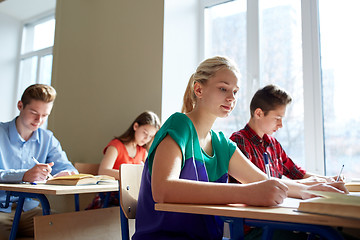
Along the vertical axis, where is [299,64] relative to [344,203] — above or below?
above

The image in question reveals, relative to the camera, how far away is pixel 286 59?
265 centimetres

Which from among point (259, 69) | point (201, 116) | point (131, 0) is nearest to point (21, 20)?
point (131, 0)

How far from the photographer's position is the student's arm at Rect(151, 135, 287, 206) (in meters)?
0.87

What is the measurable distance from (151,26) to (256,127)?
1.49m

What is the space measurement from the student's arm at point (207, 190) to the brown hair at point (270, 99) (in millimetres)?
1003

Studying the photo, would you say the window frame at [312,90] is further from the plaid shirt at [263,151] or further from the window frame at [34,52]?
the window frame at [34,52]

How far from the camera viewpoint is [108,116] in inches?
124

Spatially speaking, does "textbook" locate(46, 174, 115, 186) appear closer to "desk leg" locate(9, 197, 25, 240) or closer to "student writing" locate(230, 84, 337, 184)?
"desk leg" locate(9, 197, 25, 240)

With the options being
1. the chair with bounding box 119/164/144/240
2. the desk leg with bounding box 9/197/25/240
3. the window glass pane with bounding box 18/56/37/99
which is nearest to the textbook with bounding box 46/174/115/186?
the desk leg with bounding box 9/197/25/240

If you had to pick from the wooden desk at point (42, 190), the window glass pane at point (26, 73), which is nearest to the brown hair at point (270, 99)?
the wooden desk at point (42, 190)

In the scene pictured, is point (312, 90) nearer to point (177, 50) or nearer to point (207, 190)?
point (177, 50)

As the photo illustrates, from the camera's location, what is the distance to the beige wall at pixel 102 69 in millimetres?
2896

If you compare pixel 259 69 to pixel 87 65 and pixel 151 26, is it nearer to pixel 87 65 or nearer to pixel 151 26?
pixel 151 26

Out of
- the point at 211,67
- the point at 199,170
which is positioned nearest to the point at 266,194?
the point at 199,170
